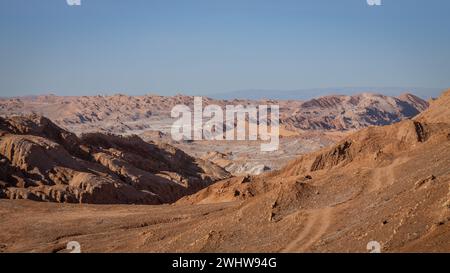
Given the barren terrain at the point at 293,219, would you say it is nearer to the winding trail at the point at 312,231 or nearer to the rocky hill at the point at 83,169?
the winding trail at the point at 312,231

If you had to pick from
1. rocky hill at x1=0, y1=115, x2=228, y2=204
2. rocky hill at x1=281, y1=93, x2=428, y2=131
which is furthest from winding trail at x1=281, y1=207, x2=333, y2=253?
rocky hill at x1=281, y1=93, x2=428, y2=131

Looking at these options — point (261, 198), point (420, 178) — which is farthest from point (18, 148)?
point (420, 178)

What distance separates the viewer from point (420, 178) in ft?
57.6

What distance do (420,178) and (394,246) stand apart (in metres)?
4.91

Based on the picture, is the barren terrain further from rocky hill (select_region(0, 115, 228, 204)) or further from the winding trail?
rocky hill (select_region(0, 115, 228, 204))

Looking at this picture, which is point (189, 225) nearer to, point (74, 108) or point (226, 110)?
point (226, 110)

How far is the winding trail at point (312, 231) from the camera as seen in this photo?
14.8 m

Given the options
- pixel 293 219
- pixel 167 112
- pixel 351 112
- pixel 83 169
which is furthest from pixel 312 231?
pixel 167 112

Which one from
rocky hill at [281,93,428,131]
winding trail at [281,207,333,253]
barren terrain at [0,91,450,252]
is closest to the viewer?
barren terrain at [0,91,450,252]

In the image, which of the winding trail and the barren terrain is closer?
the barren terrain

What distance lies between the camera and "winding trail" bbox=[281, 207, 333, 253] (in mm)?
14773

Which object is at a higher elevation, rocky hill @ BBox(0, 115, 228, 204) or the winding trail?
the winding trail

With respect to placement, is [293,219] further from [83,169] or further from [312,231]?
[83,169]
